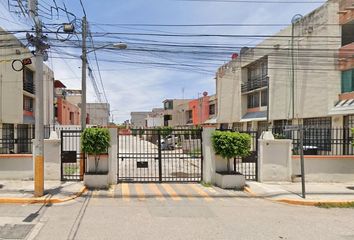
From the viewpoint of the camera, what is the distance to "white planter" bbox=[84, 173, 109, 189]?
515 inches

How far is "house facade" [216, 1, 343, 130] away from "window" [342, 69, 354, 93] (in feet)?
1.29

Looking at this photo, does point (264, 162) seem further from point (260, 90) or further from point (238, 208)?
point (260, 90)

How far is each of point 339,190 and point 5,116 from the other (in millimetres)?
25565

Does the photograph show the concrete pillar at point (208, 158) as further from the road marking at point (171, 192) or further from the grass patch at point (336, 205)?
the grass patch at point (336, 205)

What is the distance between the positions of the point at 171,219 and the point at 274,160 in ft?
23.9

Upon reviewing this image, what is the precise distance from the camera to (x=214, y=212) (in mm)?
9984

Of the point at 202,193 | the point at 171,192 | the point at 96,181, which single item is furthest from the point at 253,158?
the point at 96,181

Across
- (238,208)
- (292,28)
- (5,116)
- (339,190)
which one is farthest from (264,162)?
(5,116)

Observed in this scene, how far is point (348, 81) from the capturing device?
2311 centimetres

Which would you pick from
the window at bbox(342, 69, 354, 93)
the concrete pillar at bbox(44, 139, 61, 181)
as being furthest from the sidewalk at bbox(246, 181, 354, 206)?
the window at bbox(342, 69, 354, 93)

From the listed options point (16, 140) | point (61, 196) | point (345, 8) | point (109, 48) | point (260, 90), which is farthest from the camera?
point (260, 90)

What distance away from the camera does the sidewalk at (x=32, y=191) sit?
10.9 meters

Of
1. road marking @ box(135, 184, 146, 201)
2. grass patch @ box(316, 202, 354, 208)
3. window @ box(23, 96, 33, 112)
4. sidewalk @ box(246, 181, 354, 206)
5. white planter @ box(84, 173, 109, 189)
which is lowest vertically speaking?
grass patch @ box(316, 202, 354, 208)

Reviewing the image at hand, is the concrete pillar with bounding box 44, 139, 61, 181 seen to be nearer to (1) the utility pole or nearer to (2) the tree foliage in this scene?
(2) the tree foliage
